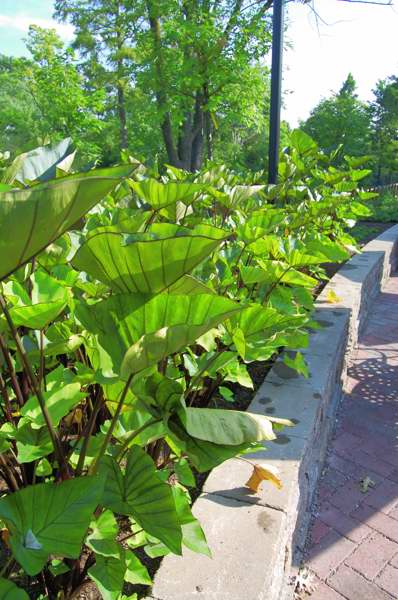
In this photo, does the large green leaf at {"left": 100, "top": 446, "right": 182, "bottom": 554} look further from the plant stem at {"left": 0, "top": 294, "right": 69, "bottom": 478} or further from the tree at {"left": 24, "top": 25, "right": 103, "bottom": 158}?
the tree at {"left": 24, "top": 25, "right": 103, "bottom": 158}

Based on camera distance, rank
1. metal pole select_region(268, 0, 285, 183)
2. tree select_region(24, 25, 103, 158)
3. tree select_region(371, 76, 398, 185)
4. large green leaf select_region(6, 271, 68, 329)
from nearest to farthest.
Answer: large green leaf select_region(6, 271, 68, 329) < metal pole select_region(268, 0, 285, 183) < tree select_region(24, 25, 103, 158) < tree select_region(371, 76, 398, 185)

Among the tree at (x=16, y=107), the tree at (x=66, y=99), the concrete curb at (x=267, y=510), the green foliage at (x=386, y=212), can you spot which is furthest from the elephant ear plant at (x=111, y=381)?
the tree at (x=16, y=107)

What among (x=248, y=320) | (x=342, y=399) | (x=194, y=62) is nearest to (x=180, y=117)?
(x=194, y=62)

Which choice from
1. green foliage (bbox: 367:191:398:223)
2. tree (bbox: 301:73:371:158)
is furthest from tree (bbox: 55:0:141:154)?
tree (bbox: 301:73:371:158)

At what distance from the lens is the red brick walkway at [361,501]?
6.55ft

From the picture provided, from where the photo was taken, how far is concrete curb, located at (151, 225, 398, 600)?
1.28 m

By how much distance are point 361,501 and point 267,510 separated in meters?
1.17

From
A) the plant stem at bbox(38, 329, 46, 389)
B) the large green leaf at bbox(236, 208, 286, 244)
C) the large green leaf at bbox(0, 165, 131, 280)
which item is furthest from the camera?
the large green leaf at bbox(236, 208, 286, 244)

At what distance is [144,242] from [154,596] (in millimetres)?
988

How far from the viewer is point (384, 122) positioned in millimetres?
30906

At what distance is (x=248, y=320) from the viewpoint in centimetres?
153

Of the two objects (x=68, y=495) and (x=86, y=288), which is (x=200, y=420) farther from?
(x=86, y=288)

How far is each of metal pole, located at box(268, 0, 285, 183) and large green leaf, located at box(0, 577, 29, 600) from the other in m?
3.97

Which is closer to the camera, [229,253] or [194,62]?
[229,253]
